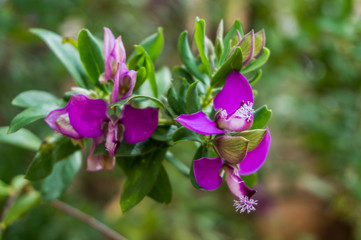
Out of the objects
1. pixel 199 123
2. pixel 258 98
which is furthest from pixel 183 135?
pixel 258 98

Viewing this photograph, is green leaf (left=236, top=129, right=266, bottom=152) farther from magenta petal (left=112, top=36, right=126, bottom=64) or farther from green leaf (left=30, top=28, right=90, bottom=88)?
green leaf (left=30, top=28, right=90, bottom=88)

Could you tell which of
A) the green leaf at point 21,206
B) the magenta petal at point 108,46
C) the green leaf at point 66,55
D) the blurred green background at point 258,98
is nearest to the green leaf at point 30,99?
the green leaf at point 66,55

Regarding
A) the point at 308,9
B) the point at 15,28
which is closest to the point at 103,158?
the point at 15,28

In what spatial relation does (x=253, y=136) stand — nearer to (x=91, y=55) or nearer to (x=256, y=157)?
(x=256, y=157)

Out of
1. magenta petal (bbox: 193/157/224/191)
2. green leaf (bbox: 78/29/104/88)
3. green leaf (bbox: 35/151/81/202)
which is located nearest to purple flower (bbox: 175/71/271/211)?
magenta petal (bbox: 193/157/224/191)

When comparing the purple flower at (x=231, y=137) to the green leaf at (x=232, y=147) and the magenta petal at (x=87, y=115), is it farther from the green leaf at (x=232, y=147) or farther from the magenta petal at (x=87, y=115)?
the magenta petal at (x=87, y=115)

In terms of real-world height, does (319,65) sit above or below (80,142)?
below

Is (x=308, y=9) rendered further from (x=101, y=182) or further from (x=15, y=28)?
(x=101, y=182)
